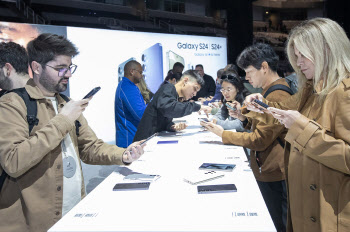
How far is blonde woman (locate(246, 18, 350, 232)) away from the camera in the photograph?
121 cm

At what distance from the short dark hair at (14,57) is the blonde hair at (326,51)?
Result: 1.90m

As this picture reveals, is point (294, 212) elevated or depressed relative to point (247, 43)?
depressed

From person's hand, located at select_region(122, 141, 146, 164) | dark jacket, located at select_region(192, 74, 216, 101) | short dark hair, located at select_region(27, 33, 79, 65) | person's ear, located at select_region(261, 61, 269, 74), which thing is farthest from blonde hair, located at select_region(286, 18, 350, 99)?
dark jacket, located at select_region(192, 74, 216, 101)

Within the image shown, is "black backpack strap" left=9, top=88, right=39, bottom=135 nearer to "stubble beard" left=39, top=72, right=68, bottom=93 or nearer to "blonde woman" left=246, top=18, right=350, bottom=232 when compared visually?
"stubble beard" left=39, top=72, right=68, bottom=93

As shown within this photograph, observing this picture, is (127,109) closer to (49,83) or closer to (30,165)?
(49,83)

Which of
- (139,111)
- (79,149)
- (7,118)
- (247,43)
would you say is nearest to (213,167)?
(79,149)

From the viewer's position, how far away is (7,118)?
1404 millimetres

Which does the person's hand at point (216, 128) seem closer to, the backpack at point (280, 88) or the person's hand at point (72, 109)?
the backpack at point (280, 88)

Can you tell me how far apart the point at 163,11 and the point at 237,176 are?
6.40 metres

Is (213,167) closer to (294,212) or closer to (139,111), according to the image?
(294,212)

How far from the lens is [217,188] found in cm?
140

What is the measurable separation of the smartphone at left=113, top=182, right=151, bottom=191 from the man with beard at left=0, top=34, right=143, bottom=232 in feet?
0.95

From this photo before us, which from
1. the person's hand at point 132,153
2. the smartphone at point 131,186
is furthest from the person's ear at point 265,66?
the smartphone at point 131,186

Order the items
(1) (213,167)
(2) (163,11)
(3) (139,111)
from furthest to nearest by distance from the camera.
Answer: (2) (163,11) < (3) (139,111) < (1) (213,167)
